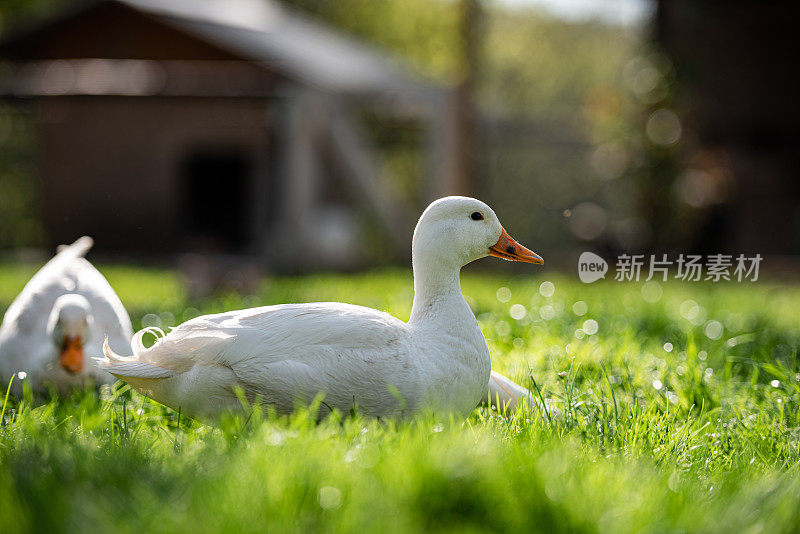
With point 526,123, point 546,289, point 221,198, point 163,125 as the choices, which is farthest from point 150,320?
point 221,198

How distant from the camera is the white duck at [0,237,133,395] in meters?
3.39

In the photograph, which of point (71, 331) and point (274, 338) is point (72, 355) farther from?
point (274, 338)

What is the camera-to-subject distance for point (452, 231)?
292 cm

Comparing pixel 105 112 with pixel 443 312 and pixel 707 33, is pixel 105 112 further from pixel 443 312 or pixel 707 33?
pixel 443 312

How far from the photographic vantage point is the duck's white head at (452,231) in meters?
2.91

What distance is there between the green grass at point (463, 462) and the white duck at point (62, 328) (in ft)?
0.36

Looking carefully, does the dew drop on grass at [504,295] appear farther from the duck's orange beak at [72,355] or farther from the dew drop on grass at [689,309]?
the duck's orange beak at [72,355]

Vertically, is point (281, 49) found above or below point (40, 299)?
above

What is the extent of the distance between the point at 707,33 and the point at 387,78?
4.66 m

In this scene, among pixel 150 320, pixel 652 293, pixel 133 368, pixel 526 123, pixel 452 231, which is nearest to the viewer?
pixel 133 368

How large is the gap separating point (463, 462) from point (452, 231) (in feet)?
3.74

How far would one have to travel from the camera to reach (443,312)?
289 cm

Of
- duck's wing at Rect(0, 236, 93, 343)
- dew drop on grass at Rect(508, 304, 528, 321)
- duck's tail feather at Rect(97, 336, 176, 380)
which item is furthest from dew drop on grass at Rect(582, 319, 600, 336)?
duck's wing at Rect(0, 236, 93, 343)

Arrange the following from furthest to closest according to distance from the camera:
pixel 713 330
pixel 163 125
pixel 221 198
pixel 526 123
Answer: pixel 221 198
pixel 163 125
pixel 526 123
pixel 713 330
